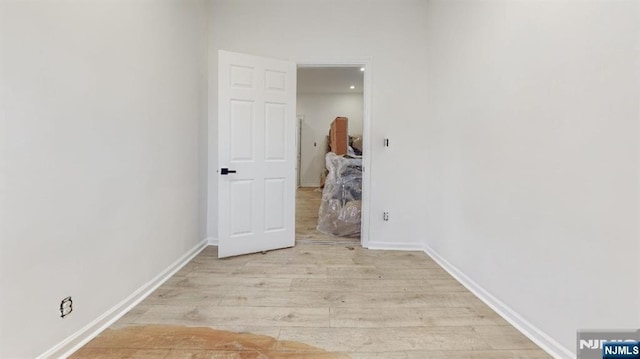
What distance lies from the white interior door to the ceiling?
108 inches

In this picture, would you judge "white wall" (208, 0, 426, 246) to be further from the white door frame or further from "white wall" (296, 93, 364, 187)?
"white wall" (296, 93, 364, 187)

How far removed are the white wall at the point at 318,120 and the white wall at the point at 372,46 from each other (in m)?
5.20

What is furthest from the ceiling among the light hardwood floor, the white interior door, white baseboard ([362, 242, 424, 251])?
the light hardwood floor

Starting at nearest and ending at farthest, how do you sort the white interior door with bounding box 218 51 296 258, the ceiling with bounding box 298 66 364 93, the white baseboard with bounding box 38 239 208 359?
the white baseboard with bounding box 38 239 208 359 < the white interior door with bounding box 218 51 296 258 < the ceiling with bounding box 298 66 364 93

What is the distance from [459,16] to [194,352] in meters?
3.11

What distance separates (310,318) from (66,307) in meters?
1.31

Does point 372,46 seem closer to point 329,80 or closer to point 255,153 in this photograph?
point 255,153

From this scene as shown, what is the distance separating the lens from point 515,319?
6.19ft

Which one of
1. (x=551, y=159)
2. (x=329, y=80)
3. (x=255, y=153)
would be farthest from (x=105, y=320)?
(x=329, y=80)

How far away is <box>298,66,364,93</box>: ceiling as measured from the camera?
20.7 ft

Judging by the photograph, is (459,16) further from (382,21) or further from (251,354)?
(251,354)

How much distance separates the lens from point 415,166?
345 centimetres

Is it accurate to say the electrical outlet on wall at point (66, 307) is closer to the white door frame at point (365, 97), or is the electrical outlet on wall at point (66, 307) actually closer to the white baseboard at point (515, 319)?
the white baseboard at point (515, 319)

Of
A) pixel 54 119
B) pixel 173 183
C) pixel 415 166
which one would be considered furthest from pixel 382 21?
pixel 54 119
